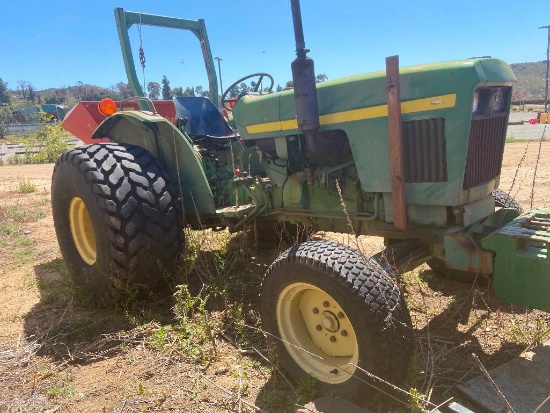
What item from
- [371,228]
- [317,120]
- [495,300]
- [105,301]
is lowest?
[495,300]

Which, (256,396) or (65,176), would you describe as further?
(65,176)

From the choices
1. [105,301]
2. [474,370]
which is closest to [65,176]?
[105,301]

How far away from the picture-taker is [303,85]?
8.82 feet

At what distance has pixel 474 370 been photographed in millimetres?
2447

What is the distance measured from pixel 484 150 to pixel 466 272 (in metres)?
1.22

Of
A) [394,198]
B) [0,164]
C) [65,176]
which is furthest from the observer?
[0,164]

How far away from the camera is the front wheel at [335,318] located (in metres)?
2.06

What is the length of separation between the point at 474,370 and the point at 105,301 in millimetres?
2436

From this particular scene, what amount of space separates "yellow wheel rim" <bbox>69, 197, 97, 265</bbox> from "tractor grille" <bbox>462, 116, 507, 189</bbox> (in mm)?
2759

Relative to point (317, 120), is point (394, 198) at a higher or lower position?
lower

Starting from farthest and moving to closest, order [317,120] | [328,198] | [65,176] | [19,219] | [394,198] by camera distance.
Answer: [19,219], [65,176], [328,198], [317,120], [394,198]

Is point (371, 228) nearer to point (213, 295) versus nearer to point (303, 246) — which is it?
point (303, 246)

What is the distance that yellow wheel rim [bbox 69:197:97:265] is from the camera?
12.0 feet

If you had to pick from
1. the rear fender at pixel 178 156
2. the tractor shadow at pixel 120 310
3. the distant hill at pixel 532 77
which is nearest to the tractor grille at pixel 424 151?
the tractor shadow at pixel 120 310
